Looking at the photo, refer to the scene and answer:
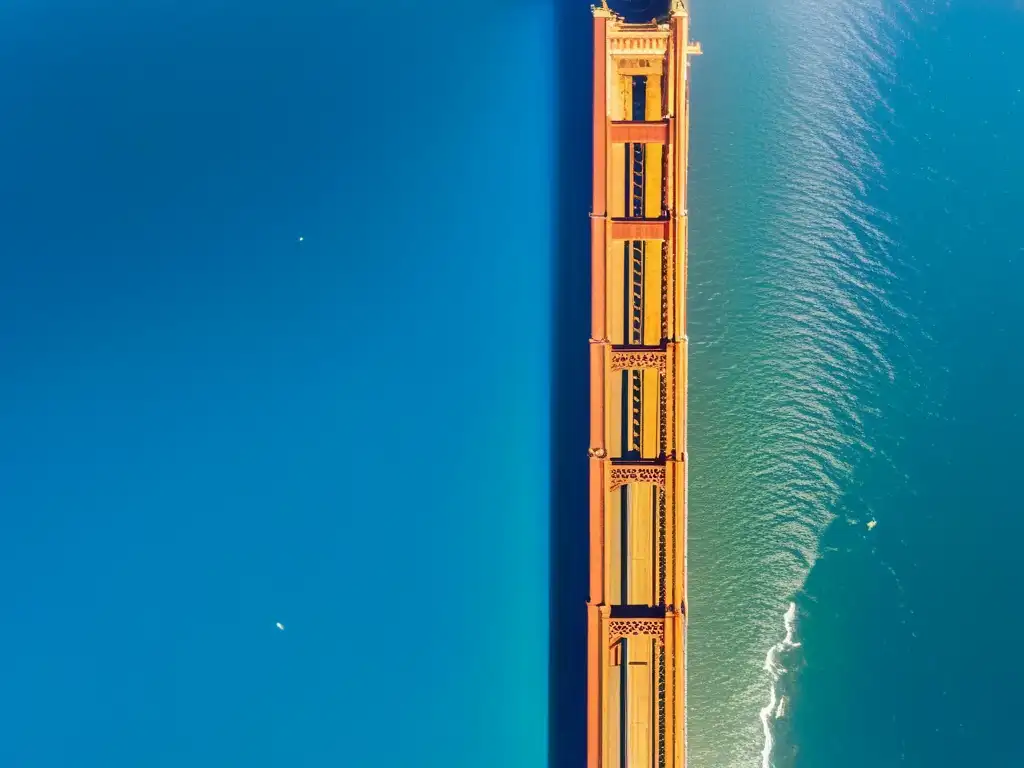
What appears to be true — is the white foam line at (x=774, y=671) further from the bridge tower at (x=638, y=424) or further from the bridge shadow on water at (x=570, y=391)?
the bridge shadow on water at (x=570, y=391)

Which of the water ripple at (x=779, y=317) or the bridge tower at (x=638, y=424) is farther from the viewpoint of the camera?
the water ripple at (x=779, y=317)

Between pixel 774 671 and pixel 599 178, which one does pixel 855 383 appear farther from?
pixel 599 178

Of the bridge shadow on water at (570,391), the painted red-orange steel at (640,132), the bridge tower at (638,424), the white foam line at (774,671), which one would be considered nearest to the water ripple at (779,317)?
the white foam line at (774,671)

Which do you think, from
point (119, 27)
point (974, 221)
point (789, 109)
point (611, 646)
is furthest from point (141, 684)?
point (974, 221)

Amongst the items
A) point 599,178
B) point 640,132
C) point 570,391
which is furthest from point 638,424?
point 640,132

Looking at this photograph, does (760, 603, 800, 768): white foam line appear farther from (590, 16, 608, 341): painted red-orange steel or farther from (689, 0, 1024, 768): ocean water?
(590, 16, 608, 341): painted red-orange steel

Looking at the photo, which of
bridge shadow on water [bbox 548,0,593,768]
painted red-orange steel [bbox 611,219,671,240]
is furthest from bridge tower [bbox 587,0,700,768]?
bridge shadow on water [bbox 548,0,593,768]

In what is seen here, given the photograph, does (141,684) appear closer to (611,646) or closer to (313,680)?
(313,680)
